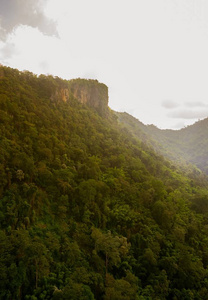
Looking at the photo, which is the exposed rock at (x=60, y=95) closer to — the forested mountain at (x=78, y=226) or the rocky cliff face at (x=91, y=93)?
the forested mountain at (x=78, y=226)

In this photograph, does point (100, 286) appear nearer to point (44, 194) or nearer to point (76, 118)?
point (44, 194)

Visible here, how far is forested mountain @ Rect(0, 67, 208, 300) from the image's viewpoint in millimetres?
12172

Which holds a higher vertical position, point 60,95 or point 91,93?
point 91,93

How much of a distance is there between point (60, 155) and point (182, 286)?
2154 centimetres

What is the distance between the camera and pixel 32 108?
29.7 meters

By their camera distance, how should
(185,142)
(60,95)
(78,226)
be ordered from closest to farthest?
(78,226) < (60,95) < (185,142)

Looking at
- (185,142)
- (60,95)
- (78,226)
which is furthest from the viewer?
(185,142)

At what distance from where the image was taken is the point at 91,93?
61.0 metres

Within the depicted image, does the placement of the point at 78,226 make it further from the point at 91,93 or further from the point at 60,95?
the point at 91,93

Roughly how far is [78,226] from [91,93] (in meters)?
51.1

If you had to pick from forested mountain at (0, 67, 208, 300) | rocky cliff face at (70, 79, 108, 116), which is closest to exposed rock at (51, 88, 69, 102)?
forested mountain at (0, 67, 208, 300)

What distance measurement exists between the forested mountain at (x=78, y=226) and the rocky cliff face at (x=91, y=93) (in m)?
24.0

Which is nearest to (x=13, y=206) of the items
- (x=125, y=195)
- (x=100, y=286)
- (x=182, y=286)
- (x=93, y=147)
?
(x=100, y=286)

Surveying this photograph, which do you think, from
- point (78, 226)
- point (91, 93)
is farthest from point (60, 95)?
point (78, 226)
